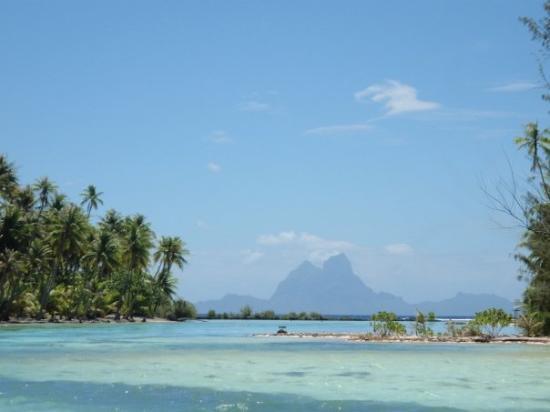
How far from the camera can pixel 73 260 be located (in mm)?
75438

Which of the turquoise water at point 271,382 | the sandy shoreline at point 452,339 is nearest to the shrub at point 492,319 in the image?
the sandy shoreline at point 452,339

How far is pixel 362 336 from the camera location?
40.4m

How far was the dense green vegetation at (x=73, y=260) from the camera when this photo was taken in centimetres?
5950

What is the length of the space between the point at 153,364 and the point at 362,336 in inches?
826

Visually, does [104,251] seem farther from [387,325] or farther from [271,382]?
[271,382]

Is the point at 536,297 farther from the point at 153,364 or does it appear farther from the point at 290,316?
the point at 290,316

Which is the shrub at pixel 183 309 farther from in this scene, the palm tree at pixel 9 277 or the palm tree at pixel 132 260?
the palm tree at pixel 9 277

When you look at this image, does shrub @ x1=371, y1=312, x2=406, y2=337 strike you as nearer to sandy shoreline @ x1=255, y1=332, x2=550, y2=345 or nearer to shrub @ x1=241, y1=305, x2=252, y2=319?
Result: sandy shoreline @ x1=255, y1=332, x2=550, y2=345

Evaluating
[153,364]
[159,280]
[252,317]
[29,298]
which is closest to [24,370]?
[153,364]

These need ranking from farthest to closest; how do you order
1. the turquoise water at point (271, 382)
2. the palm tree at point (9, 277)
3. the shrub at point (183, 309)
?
the shrub at point (183, 309) → the palm tree at point (9, 277) → the turquoise water at point (271, 382)

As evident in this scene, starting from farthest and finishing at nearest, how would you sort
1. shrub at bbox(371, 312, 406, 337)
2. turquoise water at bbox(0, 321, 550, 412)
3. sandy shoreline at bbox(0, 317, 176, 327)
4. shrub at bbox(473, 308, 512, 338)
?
sandy shoreline at bbox(0, 317, 176, 327) → shrub at bbox(371, 312, 406, 337) → shrub at bbox(473, 308, 512, 338) → turquoise water at bbox(0, 321, 550, 412)

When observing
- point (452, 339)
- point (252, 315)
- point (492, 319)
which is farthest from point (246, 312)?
point (492, 319)

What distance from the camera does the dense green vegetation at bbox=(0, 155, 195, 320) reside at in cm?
5950

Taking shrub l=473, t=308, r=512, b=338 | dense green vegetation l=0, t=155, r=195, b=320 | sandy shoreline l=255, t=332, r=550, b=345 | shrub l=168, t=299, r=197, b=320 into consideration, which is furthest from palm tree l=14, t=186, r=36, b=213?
shrub l=473, t=308, r=512, b=338
